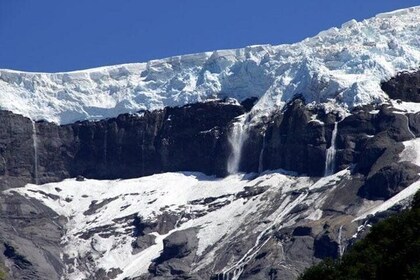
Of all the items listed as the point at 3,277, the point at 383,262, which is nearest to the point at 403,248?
the point at 383,262

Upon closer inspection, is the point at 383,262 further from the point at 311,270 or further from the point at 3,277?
the point at 3,277

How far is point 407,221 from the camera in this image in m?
197

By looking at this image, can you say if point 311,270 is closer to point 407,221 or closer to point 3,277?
point 407,221

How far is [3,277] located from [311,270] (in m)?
36.0

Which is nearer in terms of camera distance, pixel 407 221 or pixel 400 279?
pixel 400 279

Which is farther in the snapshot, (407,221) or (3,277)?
(407,221)

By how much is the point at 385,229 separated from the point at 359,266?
925 cm

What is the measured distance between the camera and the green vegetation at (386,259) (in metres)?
187

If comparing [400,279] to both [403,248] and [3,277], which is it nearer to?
[403,248]

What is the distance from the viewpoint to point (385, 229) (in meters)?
199

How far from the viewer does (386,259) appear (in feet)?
623

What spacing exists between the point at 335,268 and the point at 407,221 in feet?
26.3

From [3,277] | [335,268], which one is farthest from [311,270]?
[3,277]

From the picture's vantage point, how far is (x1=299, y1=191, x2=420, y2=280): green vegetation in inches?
7347
